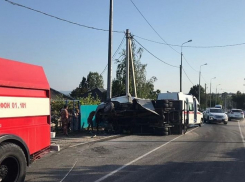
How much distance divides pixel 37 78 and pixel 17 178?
7.05 ft

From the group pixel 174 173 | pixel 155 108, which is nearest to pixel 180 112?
pixel 155 108

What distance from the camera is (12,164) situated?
5.93 metres

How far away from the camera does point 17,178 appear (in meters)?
5.93

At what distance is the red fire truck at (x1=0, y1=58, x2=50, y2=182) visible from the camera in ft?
18.6

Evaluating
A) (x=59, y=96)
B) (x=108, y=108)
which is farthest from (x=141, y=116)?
(x=59, y=96)

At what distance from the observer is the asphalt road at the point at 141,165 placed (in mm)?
7402

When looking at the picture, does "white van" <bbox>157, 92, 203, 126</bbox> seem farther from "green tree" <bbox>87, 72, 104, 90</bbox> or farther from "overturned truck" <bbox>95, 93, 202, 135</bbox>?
"green tree" <bbox>87, 72, 104, 90</bbox>

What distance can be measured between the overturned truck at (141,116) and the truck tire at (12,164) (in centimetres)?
1169

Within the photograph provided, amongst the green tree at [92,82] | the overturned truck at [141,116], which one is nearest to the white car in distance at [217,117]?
the overturned truck at [141,116]

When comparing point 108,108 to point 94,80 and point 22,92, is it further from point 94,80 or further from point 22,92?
point 94,80

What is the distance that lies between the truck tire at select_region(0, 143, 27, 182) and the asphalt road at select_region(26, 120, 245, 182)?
3.85 feet

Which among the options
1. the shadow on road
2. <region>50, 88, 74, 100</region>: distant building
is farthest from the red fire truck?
<region>50, 88, 74, 100</region>: distant building

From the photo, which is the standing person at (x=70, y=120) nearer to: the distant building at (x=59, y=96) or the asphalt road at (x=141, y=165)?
the distant building at (x=59, y=96)

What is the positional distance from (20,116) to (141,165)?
398cm
